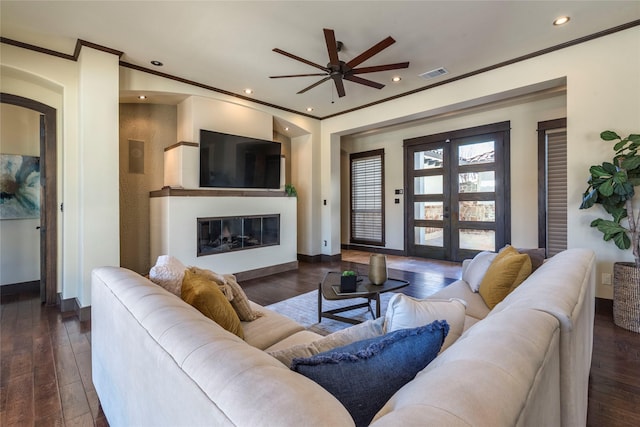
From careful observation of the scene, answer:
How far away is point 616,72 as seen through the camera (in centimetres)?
311

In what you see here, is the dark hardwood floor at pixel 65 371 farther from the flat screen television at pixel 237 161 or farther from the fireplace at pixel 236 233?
the flat screen television at pixel 237 161

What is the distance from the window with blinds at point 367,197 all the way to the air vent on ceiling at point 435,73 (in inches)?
109

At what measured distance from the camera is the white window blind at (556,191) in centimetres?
461

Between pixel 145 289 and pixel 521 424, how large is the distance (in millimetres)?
1303

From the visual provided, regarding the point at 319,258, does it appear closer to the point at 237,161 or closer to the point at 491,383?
the point at 237,161

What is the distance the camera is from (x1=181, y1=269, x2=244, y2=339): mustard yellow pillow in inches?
56.1

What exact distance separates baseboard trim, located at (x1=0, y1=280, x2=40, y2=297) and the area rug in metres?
3.31

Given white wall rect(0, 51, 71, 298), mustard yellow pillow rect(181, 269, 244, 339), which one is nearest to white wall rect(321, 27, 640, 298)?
mustard yellow pillow rect(181, 269, 244, 339)

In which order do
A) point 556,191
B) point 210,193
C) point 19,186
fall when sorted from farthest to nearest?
point 556,191, point 210,193, point 19,186

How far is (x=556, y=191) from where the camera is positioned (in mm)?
4688

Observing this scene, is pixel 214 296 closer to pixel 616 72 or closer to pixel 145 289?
pixel 145 289

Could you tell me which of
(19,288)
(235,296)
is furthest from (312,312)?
(19,288)

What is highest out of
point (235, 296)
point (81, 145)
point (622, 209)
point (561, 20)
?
point (561, 20)

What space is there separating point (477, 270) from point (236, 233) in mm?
3468
